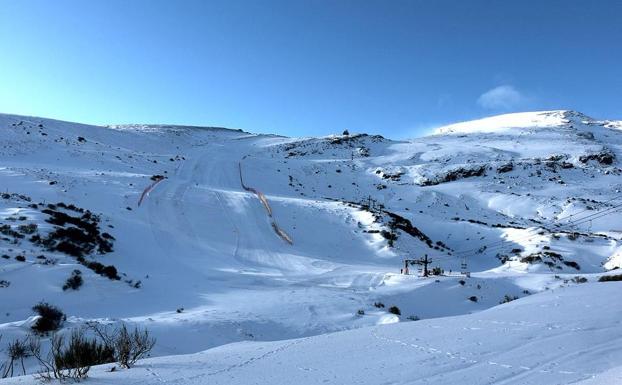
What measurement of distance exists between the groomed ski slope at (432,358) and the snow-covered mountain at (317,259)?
4 centimetres

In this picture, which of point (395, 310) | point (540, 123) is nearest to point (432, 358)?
point (395, 310)

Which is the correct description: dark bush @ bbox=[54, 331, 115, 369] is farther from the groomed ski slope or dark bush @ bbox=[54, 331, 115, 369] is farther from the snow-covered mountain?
the snow-covered mountain

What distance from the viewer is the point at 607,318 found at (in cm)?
730

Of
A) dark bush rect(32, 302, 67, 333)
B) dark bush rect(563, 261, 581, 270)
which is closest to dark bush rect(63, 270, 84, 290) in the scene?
dark bush rect(32, 302, 67, 333)

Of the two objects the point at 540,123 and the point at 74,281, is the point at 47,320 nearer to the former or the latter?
the point at 74,281

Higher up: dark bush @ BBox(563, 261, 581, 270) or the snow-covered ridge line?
the snow-covered ridge line

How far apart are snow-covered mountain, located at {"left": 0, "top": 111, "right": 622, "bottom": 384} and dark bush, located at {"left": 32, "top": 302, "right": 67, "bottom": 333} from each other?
Result: 1.12 feet

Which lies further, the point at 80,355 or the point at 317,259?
the point at 317,259

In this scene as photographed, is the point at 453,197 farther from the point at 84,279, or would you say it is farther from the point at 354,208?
the point at 84,279

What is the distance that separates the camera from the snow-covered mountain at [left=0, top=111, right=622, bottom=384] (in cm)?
618

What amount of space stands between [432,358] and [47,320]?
7.95m

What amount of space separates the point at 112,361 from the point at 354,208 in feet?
81.8

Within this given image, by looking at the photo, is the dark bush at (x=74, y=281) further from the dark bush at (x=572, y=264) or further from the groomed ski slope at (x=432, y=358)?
the dark bush at (x=572, y=264)

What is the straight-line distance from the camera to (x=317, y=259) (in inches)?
823
